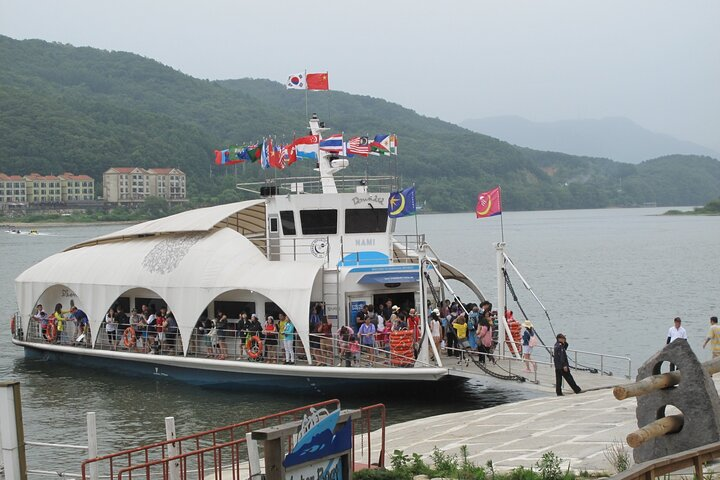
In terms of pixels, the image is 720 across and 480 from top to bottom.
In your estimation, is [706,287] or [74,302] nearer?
[74,302]

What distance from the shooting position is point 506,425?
52.9 ft

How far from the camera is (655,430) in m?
9.38

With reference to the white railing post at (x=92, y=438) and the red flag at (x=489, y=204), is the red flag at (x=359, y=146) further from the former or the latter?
the white railing post at (x=92, y=438)

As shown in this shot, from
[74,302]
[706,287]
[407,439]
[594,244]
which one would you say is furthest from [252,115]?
[407,439]

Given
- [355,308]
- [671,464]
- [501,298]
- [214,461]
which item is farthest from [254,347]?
[671,464]

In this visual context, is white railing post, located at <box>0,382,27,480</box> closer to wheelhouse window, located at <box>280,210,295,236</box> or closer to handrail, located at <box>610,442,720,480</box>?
handrail, located at <box>610,442,720,480</box>

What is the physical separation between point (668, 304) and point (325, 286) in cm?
3320

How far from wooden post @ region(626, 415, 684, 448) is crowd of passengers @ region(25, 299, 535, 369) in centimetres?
1013

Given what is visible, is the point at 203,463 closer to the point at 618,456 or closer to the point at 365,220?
the point at 618,456

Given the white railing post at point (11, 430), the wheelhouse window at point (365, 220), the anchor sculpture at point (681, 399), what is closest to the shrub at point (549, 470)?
the anchor sculpture at point (681, 399)

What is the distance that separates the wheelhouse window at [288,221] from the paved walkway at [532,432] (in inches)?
315

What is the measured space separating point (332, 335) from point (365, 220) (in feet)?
13.8

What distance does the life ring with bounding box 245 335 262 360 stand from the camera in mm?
22156

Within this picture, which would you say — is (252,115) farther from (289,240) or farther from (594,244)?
(289,240)
